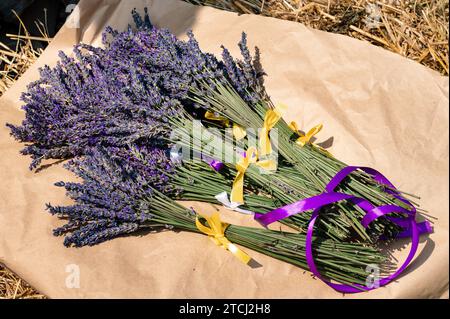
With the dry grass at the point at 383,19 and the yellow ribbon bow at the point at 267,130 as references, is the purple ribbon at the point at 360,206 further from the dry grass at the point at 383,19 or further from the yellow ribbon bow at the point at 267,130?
the dry grass at the point at 383,19

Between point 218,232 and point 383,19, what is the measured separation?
1.22m

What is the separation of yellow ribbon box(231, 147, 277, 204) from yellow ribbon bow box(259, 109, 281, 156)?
0.03 metres

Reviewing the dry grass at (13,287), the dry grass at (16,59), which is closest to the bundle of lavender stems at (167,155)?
the dry grass at (13,287)

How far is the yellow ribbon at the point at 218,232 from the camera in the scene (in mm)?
1788

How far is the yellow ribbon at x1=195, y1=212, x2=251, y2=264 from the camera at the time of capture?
70.4 inches

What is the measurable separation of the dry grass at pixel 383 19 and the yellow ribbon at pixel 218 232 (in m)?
1.07

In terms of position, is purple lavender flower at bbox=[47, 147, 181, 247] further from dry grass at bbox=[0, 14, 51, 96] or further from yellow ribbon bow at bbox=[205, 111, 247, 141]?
dry grass at bbox=[0, 14, 51, 96]

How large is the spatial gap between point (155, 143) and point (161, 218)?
258 millimetres

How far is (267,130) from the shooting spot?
1892 mm

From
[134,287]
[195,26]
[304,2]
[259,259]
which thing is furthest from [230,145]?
[304,2]

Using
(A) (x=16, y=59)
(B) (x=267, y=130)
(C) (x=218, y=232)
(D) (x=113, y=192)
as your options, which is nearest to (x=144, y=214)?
(D) (x=113, y=192)

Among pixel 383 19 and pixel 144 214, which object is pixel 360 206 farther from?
→ pixel 383 19

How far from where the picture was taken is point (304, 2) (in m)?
2.60

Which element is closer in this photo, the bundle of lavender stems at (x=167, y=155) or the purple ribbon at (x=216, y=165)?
the bundle of lavender stems at (x=167, y=155)
